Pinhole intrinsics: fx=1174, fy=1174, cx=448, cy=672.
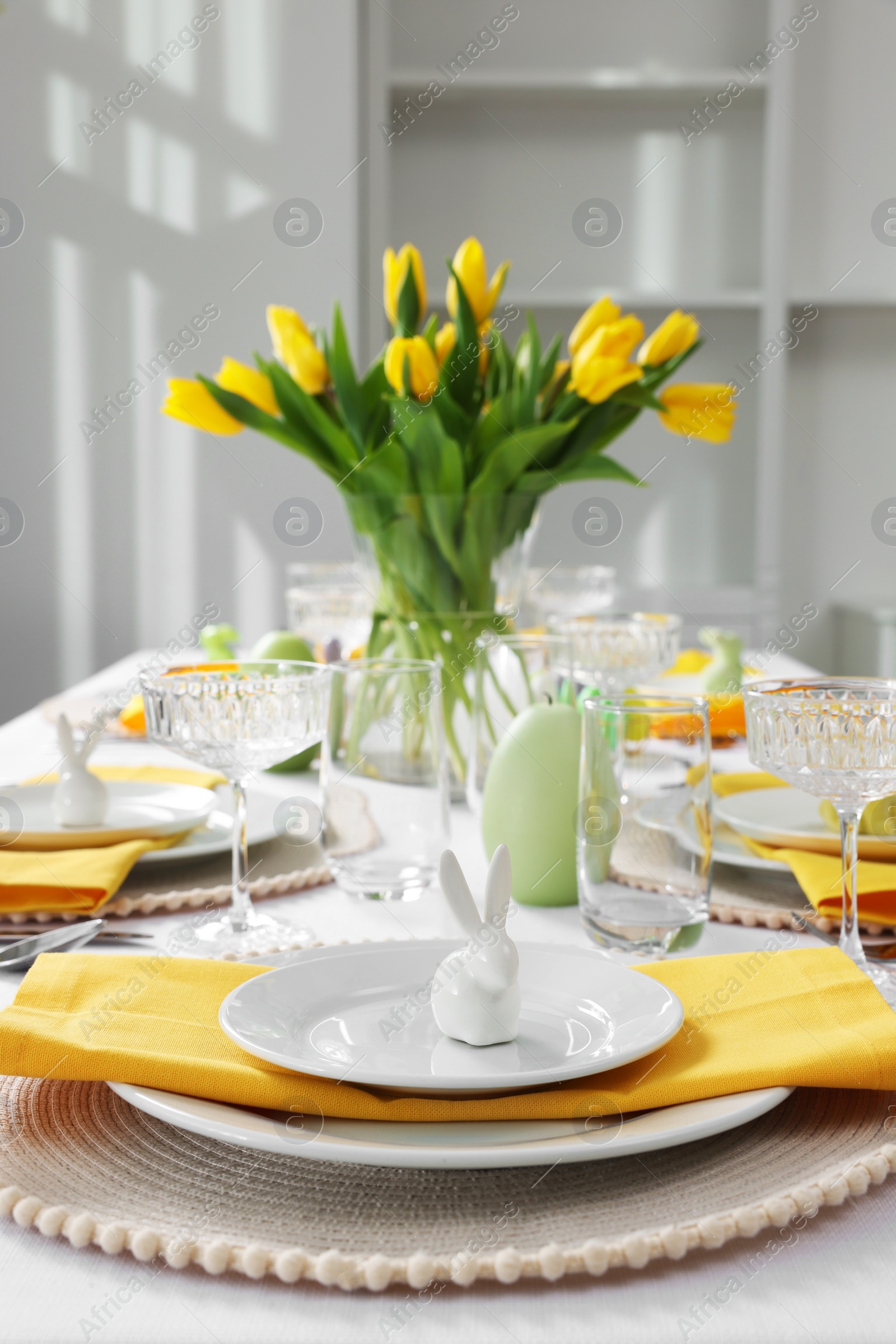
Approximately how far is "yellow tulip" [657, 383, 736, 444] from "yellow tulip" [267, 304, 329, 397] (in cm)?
30

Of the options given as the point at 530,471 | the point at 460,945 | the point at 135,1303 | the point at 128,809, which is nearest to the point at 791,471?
the point at 530,471

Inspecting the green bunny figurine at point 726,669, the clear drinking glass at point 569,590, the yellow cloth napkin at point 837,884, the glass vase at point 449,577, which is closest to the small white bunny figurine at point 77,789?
the glass vase at point 449,577

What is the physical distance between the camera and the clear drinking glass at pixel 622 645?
1259 millimetres

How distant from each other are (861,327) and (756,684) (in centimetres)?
274

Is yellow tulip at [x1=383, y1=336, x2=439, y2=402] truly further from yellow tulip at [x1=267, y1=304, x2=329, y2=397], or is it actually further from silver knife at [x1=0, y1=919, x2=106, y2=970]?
silver knife at [x1=0, y1=919, x2=106, y2=970]

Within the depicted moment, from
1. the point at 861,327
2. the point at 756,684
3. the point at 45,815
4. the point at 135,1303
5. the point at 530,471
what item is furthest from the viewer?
the point at 861,327

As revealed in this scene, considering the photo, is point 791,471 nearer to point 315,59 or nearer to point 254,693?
point 315,59

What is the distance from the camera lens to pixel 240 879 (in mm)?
721

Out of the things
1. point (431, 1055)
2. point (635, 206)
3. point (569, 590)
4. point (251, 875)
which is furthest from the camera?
point (635, 206)

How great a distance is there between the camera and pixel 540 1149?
0.39 metres

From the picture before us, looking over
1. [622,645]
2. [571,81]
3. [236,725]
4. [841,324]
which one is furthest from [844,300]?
[236,725]

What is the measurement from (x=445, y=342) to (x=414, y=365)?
→ 107 millimetres

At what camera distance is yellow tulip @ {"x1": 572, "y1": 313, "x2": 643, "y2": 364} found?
953mm

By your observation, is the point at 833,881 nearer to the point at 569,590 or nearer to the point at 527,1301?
the point at 527,1301
